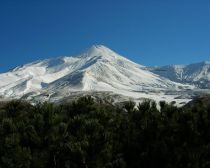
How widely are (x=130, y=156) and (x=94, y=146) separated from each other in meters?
4.02

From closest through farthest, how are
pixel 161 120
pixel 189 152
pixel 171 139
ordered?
pixel 189 152 < pixel 171 139 < pixel 161 120

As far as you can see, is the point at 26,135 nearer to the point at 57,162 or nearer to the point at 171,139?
the point at 57,162

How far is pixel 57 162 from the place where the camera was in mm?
30578

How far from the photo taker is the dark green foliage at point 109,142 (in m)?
28.7

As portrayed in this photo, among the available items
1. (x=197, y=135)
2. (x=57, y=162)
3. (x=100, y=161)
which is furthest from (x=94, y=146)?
(x=197, y=135)

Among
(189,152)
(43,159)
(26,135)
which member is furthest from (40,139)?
(189,152)

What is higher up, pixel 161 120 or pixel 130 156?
pixel 161 120

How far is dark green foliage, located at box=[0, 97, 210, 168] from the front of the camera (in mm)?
28672

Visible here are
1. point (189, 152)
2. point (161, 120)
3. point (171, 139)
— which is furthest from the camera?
point (161, 120)

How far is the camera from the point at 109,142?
31.5 metres

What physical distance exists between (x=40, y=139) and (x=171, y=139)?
9.75 metres

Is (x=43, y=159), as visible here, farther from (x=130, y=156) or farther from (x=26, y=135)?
(x=130, y=156)

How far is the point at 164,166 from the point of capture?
3011 centimetres

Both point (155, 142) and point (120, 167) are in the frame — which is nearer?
point (120, 167)
